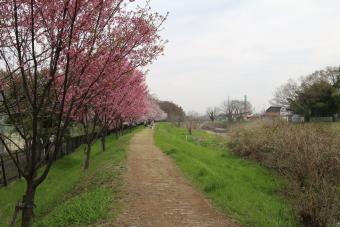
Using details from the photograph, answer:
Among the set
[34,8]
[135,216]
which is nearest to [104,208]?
[135,216]

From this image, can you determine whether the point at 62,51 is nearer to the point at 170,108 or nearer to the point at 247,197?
the point at 247,197

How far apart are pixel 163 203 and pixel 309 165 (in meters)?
4.66

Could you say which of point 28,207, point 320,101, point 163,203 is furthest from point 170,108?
point 28,207

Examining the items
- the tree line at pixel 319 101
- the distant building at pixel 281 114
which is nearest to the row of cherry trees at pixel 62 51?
the distant building at pixel 281 114

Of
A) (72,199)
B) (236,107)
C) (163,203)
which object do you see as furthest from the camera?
(236,107)

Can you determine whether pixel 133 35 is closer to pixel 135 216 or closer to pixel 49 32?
pixel 49 32

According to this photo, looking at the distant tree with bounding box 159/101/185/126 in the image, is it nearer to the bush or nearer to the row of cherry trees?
the bush

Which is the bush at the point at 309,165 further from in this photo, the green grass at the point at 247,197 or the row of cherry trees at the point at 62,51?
the row of cherry trees at the point at 62,51

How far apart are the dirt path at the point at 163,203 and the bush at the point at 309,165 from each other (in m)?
1.75

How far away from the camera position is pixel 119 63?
809 centimetres

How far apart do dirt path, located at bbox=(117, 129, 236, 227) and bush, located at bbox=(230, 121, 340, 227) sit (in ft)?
5.74

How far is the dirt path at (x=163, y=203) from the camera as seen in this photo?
352 inches

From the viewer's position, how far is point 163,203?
1051cm

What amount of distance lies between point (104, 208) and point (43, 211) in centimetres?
403
